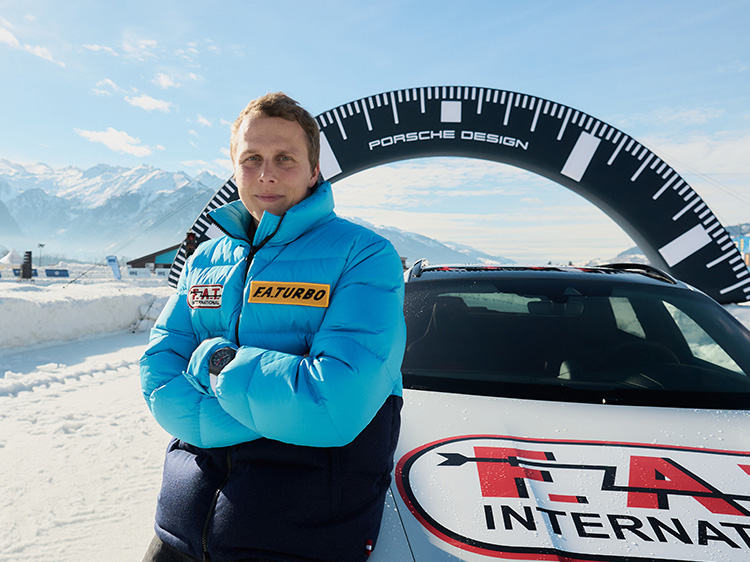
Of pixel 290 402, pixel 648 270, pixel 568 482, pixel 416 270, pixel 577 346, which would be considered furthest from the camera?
pixel 648 270

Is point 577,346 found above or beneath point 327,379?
beneath

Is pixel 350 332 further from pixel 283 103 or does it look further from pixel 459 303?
pixel 459 303

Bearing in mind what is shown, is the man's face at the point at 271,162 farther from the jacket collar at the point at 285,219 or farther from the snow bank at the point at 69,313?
the snow bank at the point at 69,313

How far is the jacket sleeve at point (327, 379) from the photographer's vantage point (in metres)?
0.93

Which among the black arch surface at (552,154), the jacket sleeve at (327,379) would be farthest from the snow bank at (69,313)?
the jacket sleeve at (327,379)

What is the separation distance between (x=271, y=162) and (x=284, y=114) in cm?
13

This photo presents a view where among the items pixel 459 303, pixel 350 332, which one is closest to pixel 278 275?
pixel 350 332

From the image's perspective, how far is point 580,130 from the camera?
214 inches

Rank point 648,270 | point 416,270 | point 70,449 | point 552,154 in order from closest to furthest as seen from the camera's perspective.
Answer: point 416,270, point 648,270, point 70,449, point 552,154

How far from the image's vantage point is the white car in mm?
1029

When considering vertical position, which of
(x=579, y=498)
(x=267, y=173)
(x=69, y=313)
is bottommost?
(x=69, y=313)

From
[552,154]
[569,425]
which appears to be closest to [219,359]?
[569,425]

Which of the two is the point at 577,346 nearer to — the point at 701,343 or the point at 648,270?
the point at 701,343

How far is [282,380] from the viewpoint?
0.93m
